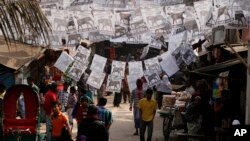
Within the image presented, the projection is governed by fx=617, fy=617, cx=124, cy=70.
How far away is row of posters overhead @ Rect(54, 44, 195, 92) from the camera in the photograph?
1609 centimetres

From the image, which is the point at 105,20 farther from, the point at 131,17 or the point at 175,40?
the point at 175,40

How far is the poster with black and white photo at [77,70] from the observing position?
16109mm

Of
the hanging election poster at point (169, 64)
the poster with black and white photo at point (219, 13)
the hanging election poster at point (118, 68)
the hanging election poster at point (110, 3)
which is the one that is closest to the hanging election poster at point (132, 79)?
the hanging election poster at point (118, 68)

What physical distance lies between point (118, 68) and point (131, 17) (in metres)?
1.56

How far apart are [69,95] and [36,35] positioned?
8.11 meters

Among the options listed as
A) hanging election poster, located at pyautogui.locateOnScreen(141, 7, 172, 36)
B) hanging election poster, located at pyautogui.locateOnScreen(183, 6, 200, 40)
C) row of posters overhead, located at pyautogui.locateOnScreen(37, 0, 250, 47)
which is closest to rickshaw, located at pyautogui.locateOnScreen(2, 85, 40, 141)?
row of posters overhead, located at pyautogui.locateOnScreen(37, 0, 250, 47)

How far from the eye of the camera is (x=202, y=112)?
45.7 feet

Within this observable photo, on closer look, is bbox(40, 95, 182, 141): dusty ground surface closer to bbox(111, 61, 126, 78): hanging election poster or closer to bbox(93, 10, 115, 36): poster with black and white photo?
bbox(111, 61, 126, 78): hanging election poster

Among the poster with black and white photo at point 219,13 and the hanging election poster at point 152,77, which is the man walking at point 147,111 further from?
the poster with black and white photo at point 219,13

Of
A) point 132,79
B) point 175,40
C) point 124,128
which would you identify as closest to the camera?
point 175,40

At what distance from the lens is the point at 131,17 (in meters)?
15.8

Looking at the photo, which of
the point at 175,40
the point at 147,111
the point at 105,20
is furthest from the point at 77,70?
the point at 175,40

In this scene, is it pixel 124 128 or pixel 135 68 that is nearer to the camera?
pixel 135 68

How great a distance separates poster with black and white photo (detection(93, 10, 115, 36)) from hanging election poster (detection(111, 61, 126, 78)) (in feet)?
3.25
